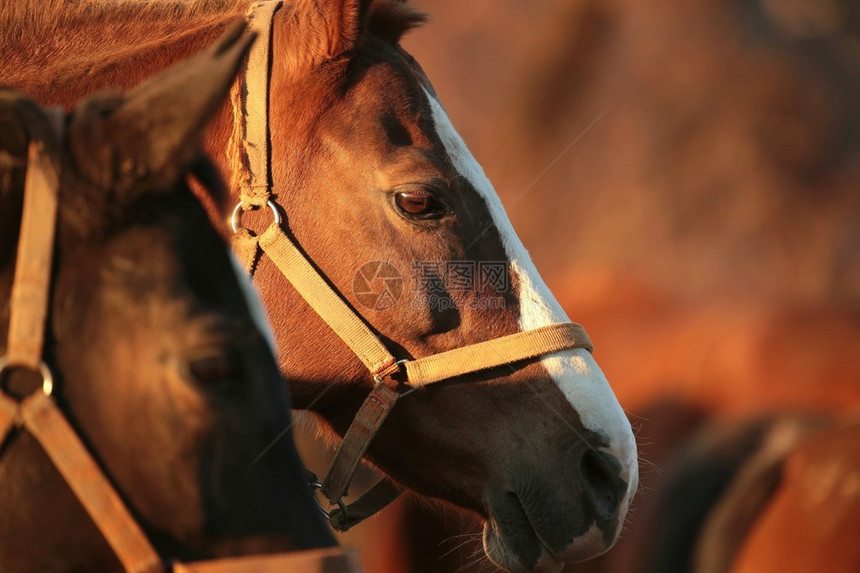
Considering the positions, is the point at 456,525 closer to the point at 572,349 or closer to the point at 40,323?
the point at 572,349

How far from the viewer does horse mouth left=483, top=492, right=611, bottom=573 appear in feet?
6.42

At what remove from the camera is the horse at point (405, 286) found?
197cm

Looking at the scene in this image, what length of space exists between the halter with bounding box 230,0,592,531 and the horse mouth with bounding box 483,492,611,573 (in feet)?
0.95

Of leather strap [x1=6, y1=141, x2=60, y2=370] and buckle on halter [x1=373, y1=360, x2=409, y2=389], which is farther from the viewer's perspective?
buckle on halter [x1=373, y1=360, x2=409, y2=389]

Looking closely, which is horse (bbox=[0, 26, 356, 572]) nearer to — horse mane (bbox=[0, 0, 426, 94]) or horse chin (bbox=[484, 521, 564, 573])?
horse chin (bbox=[484, 521, 564, 573])

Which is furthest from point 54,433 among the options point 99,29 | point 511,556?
point 99,29

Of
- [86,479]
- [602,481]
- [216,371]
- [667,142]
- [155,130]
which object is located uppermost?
[155,130]

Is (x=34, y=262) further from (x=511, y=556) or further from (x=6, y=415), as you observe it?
(x=511, y=556)

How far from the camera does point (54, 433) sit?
1045 millimetres

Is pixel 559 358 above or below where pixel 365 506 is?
above

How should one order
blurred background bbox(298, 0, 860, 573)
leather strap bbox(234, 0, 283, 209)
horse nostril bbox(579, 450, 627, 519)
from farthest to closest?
blurred background bbox(298, 0, 860, 573), leather strap bbox(234, 0, 283, 209), horse nostril bbox(579, 450, 627, 519)

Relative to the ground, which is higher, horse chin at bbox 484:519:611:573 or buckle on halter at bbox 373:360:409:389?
buckle on halter at bbox 373:360:409:389

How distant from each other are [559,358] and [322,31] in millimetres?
867

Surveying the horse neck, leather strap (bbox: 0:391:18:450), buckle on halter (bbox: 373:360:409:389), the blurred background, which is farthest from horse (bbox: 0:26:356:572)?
the blurred background
